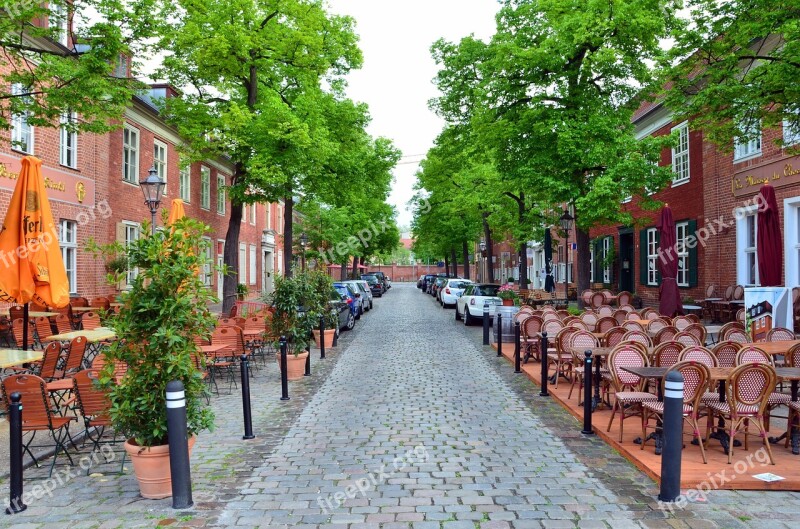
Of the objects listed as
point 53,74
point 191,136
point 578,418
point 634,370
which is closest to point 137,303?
point 634,370

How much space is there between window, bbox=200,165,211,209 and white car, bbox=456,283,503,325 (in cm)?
1587

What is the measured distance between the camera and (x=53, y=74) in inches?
374

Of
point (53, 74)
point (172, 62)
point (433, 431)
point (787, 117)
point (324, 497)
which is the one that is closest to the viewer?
→ point (324, 497)

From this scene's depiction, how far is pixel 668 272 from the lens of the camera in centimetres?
1255

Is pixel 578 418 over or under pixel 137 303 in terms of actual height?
under

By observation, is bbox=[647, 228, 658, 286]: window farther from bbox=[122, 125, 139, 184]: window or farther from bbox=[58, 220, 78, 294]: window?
bbox=[58, 220, 78, 294]: window

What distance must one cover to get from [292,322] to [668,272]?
797 cm

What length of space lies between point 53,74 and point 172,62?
777 centimetres

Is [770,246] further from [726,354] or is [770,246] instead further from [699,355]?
[699,355]

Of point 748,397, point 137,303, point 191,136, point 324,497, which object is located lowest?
point 324,497

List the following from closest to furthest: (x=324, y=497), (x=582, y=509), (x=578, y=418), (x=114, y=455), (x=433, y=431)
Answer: (x=582, y=509)
(x=324, y=497)
(x=114, y=455)
(x=433, y=431)
(x=578, y=418)

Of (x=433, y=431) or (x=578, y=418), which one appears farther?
(x=578, y=418)

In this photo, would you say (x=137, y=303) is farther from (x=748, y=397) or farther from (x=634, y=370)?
(x=748, y=397)

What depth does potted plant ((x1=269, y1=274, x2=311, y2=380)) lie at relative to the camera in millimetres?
11109
